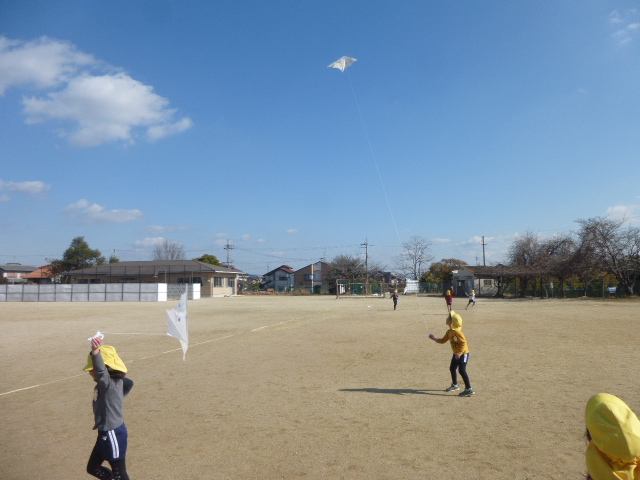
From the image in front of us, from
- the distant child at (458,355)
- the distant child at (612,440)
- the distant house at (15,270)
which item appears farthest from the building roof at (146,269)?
the distant child at (612,440)

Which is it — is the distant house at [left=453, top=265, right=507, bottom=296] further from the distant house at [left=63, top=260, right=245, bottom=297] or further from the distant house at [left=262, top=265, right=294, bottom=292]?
the distant house at [left=262, top=265, right=294, bottom=292]

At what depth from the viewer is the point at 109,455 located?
374cm

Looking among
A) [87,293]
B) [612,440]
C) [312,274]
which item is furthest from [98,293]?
[312,274]

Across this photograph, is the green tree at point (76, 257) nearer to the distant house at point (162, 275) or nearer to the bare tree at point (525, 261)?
the distant house at point (162, 275)

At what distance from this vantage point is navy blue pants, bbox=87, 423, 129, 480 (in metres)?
3.75

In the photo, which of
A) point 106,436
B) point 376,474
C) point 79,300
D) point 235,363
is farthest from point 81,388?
point 79,300

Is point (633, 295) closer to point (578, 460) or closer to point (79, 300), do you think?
point (578, 460)

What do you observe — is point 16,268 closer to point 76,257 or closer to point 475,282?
point 76,257

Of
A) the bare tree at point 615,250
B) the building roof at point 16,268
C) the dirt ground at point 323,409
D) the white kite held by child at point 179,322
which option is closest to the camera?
the dirt ground at point 323,409

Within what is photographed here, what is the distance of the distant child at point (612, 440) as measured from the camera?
6.73ft

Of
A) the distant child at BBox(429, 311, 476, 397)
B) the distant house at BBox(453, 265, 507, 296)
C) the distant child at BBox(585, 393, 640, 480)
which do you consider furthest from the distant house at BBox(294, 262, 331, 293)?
the distant child at BBox(585, 393, 640, 480)

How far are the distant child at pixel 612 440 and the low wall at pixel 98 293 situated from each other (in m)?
46.1

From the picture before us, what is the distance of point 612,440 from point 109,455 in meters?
3.62

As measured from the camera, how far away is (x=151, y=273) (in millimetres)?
60312
